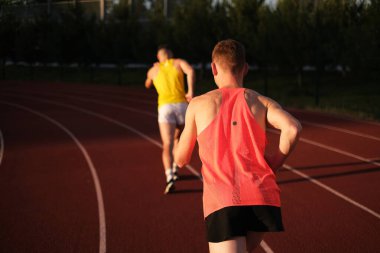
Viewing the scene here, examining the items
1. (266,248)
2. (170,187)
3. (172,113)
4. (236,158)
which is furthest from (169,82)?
(236,158)

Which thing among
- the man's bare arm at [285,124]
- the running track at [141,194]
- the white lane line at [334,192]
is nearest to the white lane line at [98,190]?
the running track at [141,194]

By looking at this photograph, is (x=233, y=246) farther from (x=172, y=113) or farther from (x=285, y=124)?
(x=172, y=113)

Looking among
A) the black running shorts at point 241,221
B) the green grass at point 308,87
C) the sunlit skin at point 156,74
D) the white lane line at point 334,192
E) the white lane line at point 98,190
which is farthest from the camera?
the green grass at point 308,87

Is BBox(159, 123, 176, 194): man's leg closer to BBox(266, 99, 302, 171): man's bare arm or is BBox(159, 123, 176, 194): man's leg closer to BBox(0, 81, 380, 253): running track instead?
BBox(0, 81, 380, 253): running track

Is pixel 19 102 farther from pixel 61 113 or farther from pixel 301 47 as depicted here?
pixel 301 47

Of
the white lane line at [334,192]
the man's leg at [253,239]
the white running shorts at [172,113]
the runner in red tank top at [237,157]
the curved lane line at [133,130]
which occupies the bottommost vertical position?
the curved lane line at [133,130]

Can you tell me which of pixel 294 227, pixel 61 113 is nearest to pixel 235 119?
pixel 294 227

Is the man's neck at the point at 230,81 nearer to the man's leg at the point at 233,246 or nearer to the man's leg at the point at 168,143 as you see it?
the man's leg at the point at 233,246

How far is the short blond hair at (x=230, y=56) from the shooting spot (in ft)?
7.83

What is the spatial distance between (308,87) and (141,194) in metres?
22.0

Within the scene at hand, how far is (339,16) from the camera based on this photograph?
73.9 feet

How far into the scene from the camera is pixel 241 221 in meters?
2.37

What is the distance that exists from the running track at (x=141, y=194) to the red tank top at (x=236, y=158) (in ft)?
8.57

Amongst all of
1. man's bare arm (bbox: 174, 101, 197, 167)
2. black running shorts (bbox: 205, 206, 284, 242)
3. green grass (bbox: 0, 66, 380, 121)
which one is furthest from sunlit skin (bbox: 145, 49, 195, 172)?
green grass (bbox: 0, 66, 380, 121)
